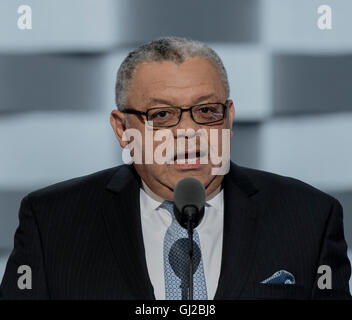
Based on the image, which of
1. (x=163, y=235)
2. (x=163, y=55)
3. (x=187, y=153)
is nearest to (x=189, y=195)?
(x=187, y=153)

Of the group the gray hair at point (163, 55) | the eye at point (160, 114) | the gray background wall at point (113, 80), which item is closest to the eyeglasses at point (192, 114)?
the eye at point (160, 114)

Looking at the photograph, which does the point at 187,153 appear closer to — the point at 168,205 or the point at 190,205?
the point at 168,205

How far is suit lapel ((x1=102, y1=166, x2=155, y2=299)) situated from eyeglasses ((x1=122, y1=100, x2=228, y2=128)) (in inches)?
9.2

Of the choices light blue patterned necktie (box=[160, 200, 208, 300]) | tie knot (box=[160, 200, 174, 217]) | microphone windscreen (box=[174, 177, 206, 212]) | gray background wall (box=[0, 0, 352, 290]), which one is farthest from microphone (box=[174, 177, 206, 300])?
gray background wall (box=[0, 0, 352, 290])

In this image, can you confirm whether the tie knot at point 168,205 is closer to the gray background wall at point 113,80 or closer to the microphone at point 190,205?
the gray background wall at point 113,80

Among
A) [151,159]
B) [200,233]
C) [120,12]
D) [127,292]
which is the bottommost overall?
[127,292]

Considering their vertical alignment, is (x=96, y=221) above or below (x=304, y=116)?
below

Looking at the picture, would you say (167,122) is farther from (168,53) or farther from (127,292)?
(127,292)

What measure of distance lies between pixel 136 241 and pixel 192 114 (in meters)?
0.38

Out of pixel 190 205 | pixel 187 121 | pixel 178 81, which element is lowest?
pixel 190 205

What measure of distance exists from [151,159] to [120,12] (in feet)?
2.01

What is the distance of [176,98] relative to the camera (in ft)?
5.96

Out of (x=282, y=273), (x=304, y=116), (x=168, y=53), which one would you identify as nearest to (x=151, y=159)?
(x=168, y=53)
